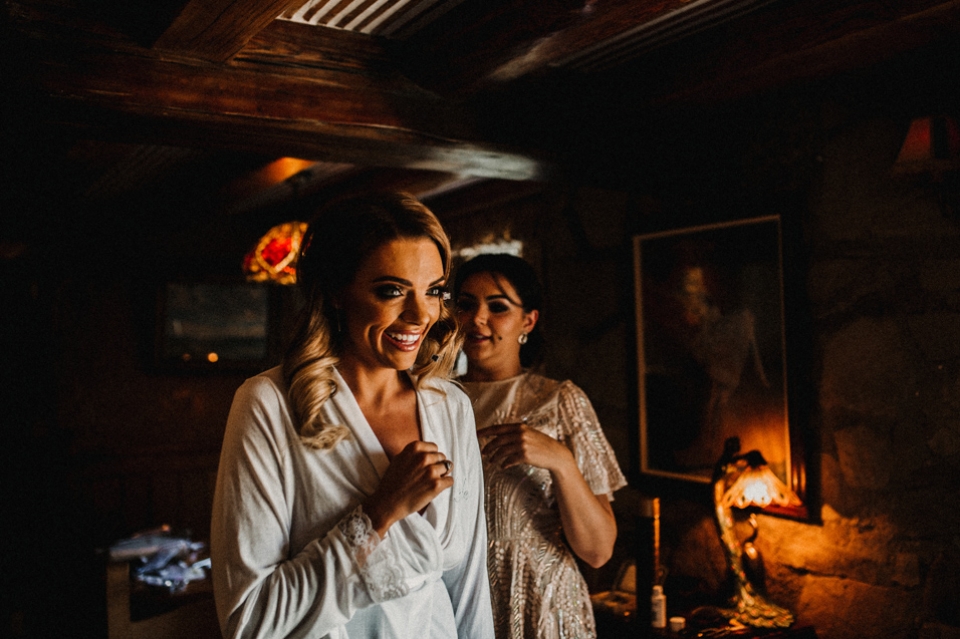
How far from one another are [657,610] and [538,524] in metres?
0.87

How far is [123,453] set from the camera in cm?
623

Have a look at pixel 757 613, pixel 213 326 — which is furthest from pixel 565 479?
pixel 213 326

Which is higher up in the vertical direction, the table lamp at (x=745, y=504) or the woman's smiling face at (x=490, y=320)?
the woman's smiling face at (x=490, y=320)

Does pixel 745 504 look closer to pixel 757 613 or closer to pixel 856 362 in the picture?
pixel 757 613

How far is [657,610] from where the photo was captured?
9.41 ft

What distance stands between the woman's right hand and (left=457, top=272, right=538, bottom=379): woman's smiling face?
40.9 inches

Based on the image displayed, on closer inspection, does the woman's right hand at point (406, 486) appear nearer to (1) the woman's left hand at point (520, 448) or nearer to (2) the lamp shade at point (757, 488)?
(1) the woman's left hand at point (520, 448)

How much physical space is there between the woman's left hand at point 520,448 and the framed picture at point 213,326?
4.99 metres

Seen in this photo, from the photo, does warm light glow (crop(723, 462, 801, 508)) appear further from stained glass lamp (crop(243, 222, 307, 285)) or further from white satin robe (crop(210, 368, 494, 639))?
stained glass lamp (crop(243, 222, 307, 285))

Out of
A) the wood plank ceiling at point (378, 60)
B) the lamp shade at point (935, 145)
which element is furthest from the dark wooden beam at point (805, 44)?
the lamp shade at point (935, 145)

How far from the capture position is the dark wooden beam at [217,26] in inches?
73.9

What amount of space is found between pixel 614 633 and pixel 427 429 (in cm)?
177

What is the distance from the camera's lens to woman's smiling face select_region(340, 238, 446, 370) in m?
1.61

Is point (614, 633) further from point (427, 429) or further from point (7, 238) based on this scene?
point (7, 238)
